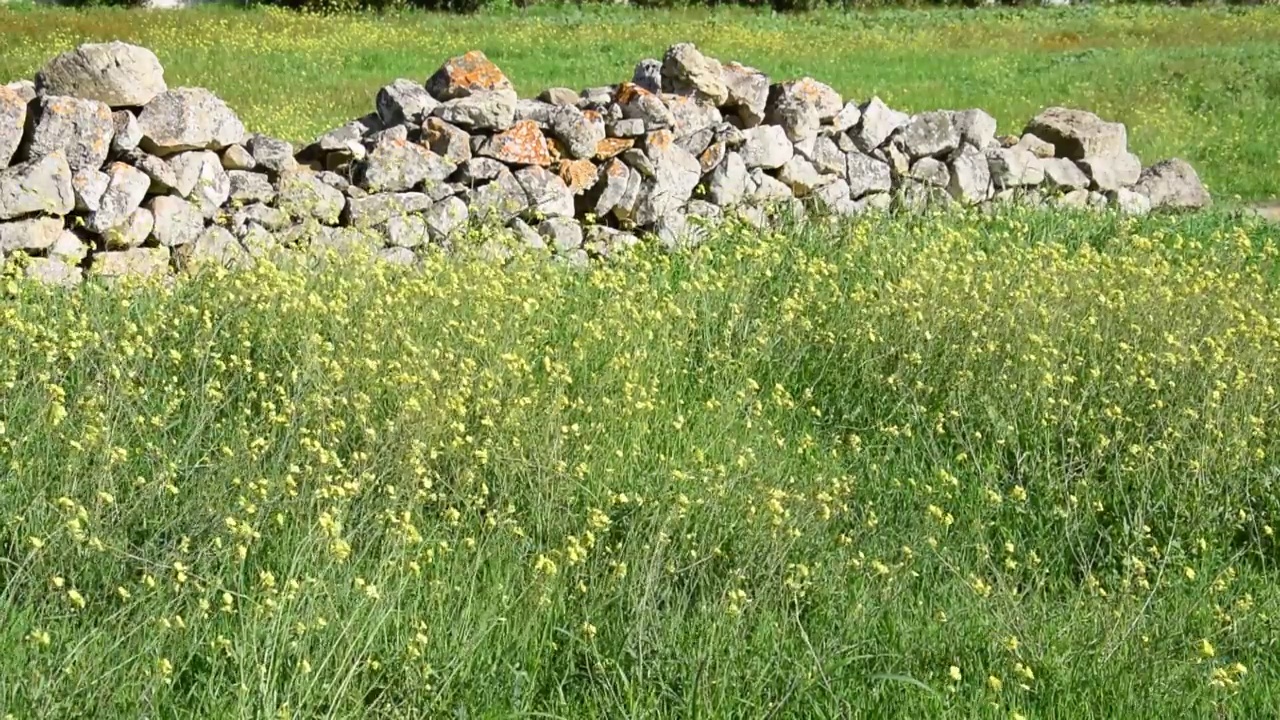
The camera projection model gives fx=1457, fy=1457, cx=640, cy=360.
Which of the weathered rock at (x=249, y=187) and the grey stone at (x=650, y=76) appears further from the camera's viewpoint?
the grey stone at (x=650, y=76)

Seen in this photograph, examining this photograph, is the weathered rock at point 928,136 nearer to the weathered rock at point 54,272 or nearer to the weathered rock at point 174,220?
the weathered rock at point 174,220

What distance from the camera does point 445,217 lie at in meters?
8.45

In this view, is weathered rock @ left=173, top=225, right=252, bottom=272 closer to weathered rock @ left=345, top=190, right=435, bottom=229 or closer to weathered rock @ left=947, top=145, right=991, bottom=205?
weathered rock @ left=345, top=190, right=435, bottom=229

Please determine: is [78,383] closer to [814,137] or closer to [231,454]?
[231,454]

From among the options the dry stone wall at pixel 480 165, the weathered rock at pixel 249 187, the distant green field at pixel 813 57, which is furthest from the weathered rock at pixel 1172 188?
the weathered rock at pixel 249 187

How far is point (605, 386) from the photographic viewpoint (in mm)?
5953

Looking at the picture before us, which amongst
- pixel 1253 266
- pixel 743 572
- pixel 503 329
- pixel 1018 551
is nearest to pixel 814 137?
pixel 1253 266

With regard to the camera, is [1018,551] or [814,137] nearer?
[1018,551]

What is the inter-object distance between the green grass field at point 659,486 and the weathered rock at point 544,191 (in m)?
0.65

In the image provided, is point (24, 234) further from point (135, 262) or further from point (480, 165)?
point (480, 165)

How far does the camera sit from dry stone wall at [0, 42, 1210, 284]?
762cm

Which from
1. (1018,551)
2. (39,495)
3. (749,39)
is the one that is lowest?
(749,39)

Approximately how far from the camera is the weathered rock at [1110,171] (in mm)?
10922

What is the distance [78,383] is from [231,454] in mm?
1317
